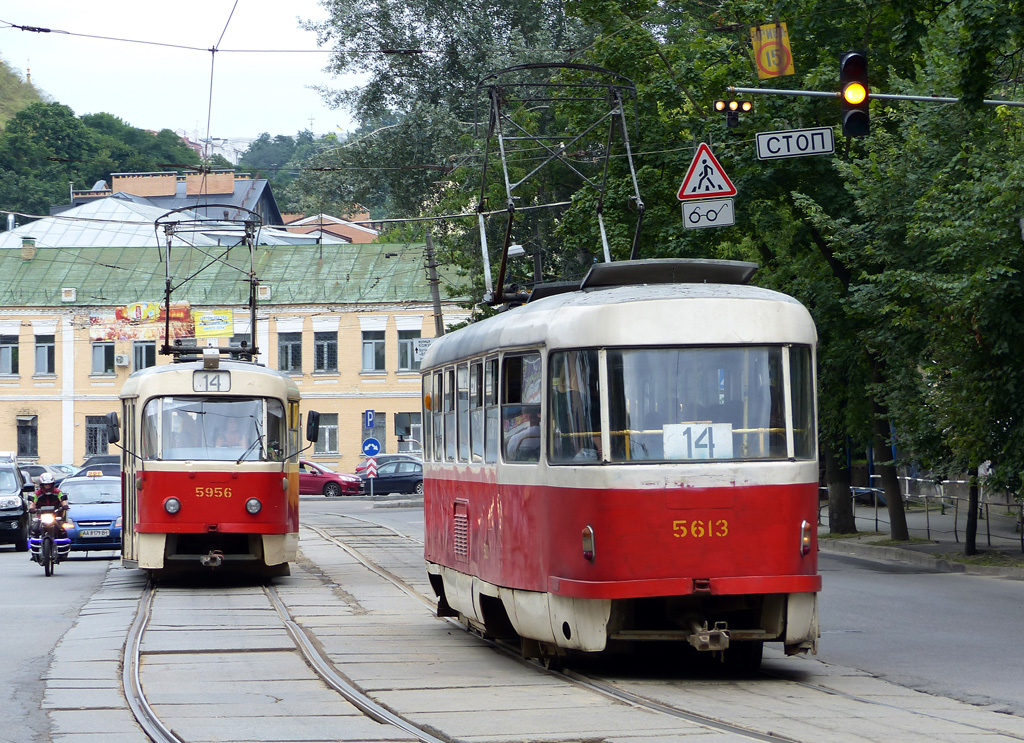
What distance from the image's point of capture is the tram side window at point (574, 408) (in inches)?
414

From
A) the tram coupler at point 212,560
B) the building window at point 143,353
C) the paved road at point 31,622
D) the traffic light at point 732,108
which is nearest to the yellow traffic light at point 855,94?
the traffic light at point 732,108

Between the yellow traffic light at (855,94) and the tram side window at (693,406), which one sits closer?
the tram side window at (693,406)

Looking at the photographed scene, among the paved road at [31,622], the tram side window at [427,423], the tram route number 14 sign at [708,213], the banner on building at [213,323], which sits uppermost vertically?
the banner on building at [213,323]

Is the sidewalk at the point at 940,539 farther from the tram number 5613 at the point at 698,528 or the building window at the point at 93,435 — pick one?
the building window at the point at 93,435

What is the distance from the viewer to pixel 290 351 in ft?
209

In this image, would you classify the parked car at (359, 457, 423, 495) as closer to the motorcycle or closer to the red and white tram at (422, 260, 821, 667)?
the motorcycle

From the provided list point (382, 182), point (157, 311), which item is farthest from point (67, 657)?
point (157, 311)

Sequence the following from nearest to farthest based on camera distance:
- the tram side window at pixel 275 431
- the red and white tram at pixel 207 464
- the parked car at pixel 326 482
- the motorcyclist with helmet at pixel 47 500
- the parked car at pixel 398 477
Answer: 1. the red and white tram at pixel 207 464
2. the tram side window at pixel 275 431
3. the motorcyclist with helmet at pixel 47 500
4. the parked car at pixel 398 477
5. the parked car at pixel 326 482

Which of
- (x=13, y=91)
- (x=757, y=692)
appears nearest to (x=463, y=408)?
(x=757, y=692)

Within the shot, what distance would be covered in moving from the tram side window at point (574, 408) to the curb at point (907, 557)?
38.2ft

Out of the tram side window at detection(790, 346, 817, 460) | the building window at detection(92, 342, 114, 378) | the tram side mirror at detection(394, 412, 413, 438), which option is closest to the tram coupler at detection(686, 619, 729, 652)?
the tram side window at detection(790, 346, 817, 460)

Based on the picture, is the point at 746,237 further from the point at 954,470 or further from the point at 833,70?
the point at 954,470

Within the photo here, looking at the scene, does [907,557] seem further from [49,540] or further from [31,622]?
[31,622]

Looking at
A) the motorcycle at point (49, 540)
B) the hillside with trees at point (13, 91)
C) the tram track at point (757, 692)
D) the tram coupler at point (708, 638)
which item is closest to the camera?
the tram track at point (757, 692)
